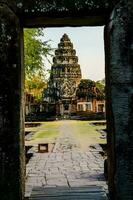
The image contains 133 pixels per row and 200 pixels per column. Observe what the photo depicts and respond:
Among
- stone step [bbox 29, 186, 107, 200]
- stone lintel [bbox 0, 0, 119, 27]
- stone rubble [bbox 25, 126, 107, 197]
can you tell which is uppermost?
stone lintel [bbox 0, 0, 119, 27]

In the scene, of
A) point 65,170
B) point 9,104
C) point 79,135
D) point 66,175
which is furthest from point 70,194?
point 79,135

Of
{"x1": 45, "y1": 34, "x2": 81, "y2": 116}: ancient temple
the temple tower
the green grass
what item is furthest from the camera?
the temple tower

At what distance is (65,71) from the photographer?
61.7 metres

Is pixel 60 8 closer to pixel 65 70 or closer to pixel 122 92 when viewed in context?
pixel 122 92

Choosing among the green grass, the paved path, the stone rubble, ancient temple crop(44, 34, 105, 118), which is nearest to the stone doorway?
the paved path

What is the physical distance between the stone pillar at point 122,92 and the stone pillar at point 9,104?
102 centimetres

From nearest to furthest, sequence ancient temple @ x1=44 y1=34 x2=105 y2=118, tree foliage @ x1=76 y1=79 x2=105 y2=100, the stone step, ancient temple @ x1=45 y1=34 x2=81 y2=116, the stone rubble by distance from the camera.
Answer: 1. the stone step
2. the stone rubble
3. tree foliage @ x1=76 y1=79 x2=105 y2=100
4. ancient temple @ x1=44 y1=34 x2=105 y2=118
5. ancient temple @ x1=45 y1=34 x2=81 y2=116

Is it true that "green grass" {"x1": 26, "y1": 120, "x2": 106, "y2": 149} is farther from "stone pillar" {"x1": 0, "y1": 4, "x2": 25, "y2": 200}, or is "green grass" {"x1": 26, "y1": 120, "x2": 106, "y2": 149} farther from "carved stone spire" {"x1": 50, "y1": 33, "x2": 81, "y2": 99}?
"carved stone spire" {"x1": 50, "y1": 33, "x2": 81, "y2": 99}

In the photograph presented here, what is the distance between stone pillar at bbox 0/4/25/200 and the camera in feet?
15.2

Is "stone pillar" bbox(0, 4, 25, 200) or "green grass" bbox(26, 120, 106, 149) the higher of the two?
"stone pillar" bbox(0, 4, 25, 200)

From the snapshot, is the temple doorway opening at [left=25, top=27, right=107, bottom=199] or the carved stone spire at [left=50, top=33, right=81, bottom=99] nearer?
the temple doorway opening at [left=25, top=27, right=107, bottom=199]

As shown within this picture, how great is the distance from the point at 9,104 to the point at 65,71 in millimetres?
57196

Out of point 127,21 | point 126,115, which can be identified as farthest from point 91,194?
point 127,21

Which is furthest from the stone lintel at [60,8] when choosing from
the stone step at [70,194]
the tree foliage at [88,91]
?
the tree foliage at [88,91]
